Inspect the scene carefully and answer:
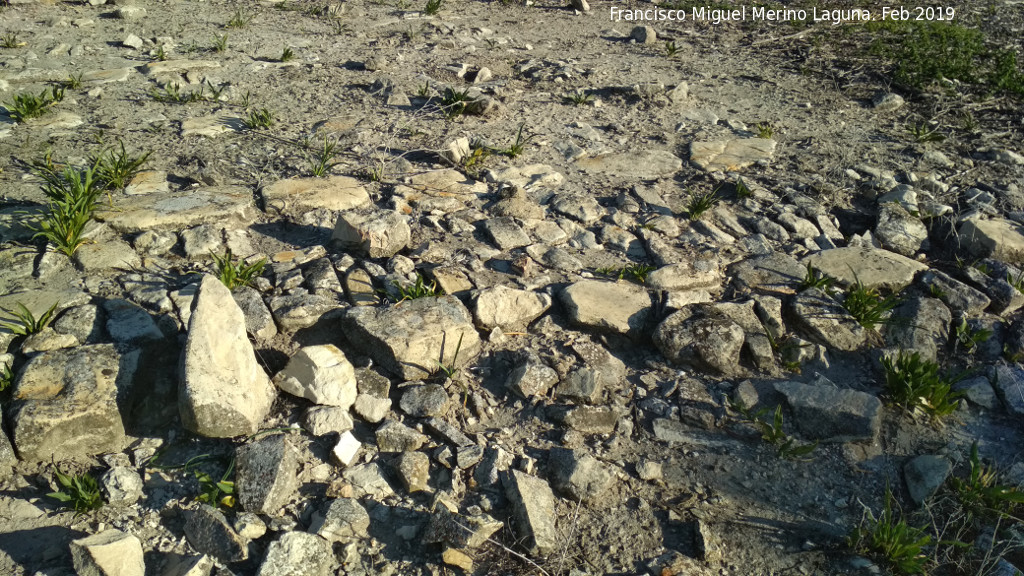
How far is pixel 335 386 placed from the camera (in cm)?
258

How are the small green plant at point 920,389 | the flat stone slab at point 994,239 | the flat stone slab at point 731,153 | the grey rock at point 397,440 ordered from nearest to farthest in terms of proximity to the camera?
the grey rock at point 397,440 < the small green plant at point 920,389 < the flat stone slab at point 994,239 < the flat stone slab at point 731,153

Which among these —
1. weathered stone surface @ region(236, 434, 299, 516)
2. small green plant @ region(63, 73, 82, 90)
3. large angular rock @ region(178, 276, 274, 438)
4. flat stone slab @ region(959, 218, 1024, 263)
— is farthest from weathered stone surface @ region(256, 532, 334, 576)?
small green plant @ region(63, 73, 82, 90)

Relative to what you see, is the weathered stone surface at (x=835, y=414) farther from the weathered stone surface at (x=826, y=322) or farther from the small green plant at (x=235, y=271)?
the small green plant at (x=235, y=271)

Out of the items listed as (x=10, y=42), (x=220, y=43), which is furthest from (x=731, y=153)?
Result: (x=10, y=42)

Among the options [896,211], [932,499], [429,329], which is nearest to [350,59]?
[429,329]

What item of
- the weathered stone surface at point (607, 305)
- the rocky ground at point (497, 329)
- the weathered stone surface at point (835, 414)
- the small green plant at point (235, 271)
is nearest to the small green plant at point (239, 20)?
the rocky ground at point (497, 329)

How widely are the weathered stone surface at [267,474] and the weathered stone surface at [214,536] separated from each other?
98 millimetres

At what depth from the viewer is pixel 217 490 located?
2268mm

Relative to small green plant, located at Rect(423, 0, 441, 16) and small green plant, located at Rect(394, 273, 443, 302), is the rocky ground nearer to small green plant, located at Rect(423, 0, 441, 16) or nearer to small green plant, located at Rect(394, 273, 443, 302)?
small green plant, located at Rect(394, 273, 443, 302)

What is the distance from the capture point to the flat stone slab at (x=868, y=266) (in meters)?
3.38

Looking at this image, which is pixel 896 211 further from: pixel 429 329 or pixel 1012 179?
pixel 429 329

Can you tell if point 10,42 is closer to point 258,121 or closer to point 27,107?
point 27,107

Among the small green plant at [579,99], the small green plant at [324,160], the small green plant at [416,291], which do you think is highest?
the small green plant at [579,99]

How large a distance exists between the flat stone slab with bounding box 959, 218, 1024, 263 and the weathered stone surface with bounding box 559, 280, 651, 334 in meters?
1.92
